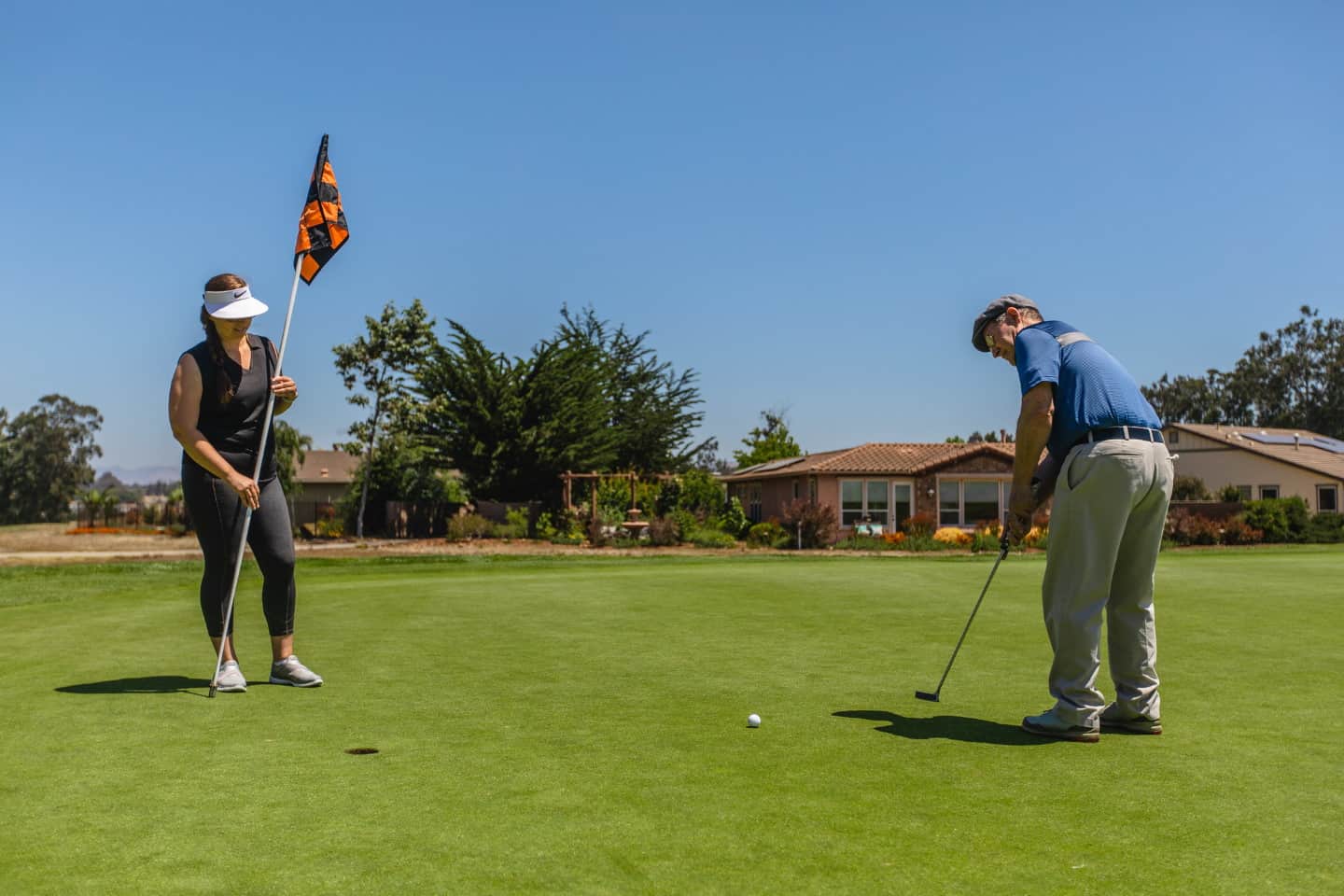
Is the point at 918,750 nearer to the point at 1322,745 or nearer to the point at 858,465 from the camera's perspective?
the point at 1322,745

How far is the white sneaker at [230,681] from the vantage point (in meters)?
6.26

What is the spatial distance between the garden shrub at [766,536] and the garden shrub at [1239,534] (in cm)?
1480

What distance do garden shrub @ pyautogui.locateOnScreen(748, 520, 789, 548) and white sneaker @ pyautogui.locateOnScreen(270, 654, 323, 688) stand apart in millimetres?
30802

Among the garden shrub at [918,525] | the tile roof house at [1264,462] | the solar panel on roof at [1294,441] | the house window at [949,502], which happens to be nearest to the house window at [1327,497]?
the tile roof house at [1264,462]

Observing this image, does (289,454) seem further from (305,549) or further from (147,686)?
(147,686)

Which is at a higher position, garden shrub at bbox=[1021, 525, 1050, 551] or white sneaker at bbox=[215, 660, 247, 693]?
garden shrub at bbox=[1021, 525, 1050, 551]

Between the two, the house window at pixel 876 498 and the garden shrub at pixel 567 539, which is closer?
the garden shrub at pixel 567 539

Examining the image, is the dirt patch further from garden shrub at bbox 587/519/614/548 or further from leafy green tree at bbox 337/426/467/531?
leafy green tree at bbox 337/426/467/531

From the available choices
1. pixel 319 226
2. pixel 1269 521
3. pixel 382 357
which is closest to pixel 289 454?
pixel 382 357

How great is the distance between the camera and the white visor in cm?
666

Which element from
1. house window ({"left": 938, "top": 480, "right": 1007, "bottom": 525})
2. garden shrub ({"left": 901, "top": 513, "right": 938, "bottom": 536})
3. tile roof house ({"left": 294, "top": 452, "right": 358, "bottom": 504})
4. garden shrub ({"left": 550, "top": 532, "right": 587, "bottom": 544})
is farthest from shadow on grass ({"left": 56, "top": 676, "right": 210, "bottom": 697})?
tile roof house ({"left": 294, "top": 452, "right": 358, "bottom": 504})

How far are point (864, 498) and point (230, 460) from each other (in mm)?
41011

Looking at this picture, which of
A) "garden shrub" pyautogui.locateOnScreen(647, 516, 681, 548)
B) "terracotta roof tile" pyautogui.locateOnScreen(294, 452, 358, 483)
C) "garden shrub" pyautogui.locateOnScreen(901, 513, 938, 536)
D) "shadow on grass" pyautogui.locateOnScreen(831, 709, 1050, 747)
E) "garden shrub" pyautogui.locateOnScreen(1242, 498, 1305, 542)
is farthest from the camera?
"terracotta roof tile" pyautogui.locateOnScreen(294, 452, 358, 483)

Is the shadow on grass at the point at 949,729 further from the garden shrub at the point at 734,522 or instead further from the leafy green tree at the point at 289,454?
the leafy green tree at the point at 289,454
